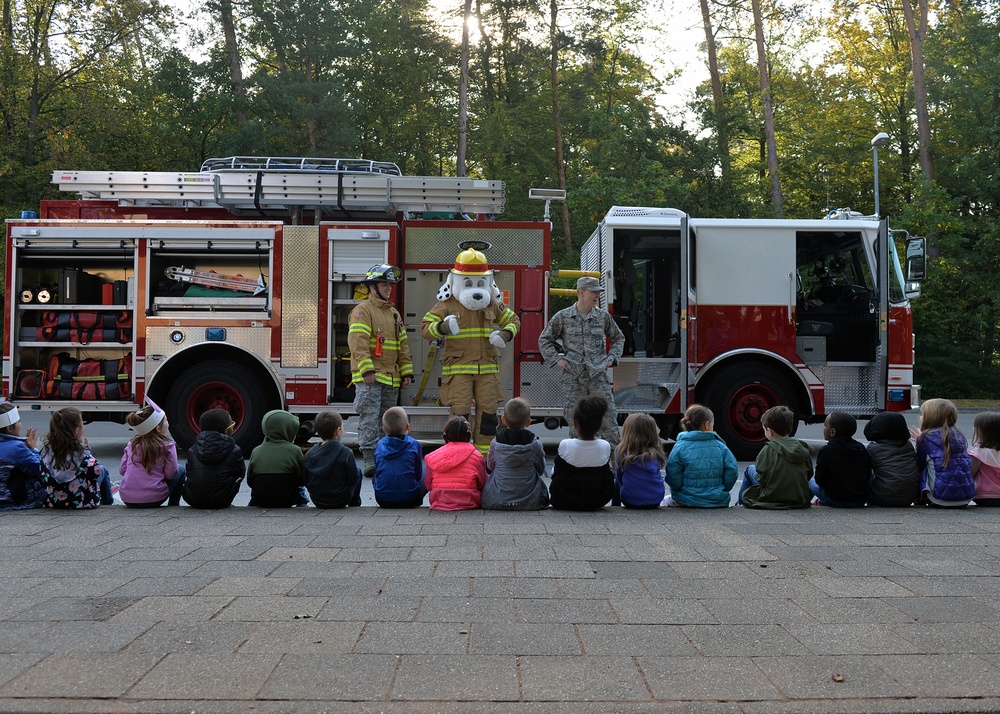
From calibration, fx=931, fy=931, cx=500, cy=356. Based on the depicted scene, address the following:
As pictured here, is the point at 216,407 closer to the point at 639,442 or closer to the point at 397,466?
the point at 397,466

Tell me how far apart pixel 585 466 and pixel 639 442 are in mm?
429

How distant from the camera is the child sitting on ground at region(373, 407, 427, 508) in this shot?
22.4 feet

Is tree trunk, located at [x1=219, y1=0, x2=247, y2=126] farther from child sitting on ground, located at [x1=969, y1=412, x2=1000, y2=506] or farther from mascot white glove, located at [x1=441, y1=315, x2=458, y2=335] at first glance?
child sitting on ground, located at [x1=969, y1=412, x2=1000, y2=506]

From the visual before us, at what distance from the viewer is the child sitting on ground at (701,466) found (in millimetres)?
6840

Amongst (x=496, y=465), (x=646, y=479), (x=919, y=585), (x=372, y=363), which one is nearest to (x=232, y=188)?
(x=372, y=363)

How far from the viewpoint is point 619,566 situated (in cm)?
496

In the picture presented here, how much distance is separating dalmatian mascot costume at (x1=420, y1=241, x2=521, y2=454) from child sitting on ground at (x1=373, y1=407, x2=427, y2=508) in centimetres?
244

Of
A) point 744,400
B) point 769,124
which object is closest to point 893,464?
point 744,400

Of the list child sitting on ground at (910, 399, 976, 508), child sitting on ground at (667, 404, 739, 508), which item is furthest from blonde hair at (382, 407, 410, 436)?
child sitting on ground at (910, 399, 976, 508)

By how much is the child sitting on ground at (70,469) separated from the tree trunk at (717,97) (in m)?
Answer: 21.0

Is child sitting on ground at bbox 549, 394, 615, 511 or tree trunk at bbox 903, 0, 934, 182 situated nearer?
child sitting on ground at bbox 549, 394, 615, 511

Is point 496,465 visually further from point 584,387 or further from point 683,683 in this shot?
point 683,683

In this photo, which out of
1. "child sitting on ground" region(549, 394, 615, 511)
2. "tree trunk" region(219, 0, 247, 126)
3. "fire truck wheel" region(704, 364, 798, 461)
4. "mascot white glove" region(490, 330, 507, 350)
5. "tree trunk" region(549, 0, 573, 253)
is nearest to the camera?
"child sitting on ground" region(549, 394, 615, 511)

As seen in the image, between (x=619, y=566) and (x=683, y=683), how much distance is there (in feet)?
5.60
